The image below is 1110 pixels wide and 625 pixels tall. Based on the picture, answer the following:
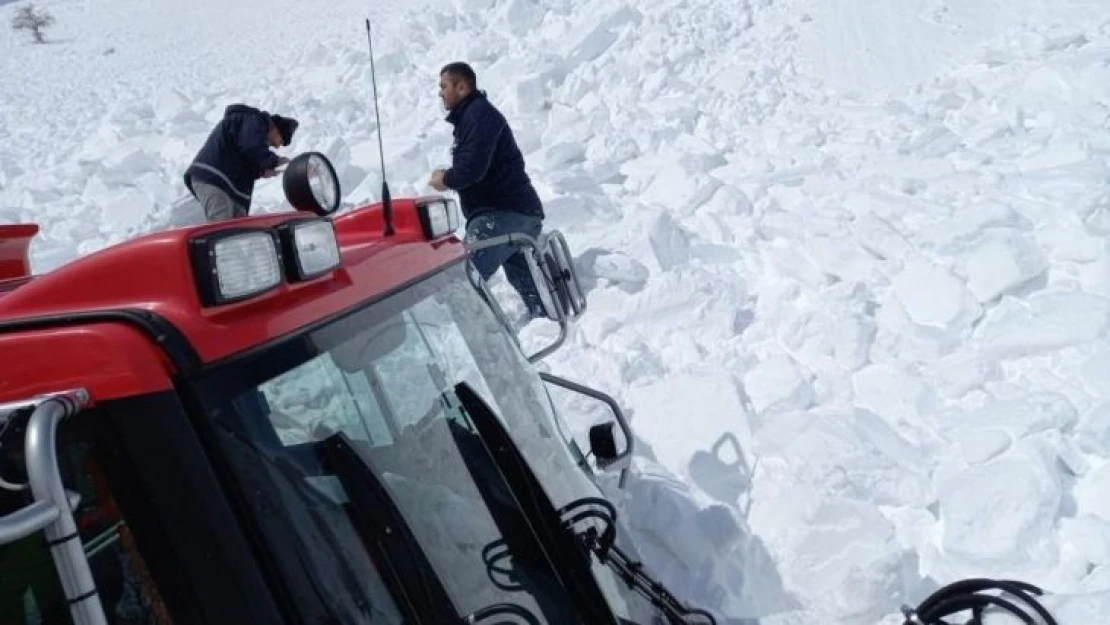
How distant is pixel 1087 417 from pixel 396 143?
279 inches

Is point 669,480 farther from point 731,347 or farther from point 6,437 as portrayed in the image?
point 6,437

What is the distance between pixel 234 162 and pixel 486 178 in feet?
5.14

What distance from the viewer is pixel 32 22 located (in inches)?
910

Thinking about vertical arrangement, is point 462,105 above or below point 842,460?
above

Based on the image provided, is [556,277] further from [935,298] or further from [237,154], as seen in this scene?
[237,154]

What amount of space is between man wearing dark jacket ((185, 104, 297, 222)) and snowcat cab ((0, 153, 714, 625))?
3613mm

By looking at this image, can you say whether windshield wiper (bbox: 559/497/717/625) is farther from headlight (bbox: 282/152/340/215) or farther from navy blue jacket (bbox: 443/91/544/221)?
navy blue jacket (bbox: 443/91/544/221)

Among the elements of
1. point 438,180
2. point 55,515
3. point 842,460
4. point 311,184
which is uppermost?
point 438,180

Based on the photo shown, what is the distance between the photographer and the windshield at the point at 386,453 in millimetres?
1354

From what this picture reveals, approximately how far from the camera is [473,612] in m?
1.53

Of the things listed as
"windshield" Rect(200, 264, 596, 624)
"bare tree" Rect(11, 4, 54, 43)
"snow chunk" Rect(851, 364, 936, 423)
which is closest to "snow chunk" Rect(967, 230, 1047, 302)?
"snow chunk" Rect(851, 364, 936, 423)

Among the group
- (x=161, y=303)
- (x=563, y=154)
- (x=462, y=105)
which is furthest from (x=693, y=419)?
(x=563, y=154)

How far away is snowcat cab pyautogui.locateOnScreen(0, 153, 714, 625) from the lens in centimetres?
124

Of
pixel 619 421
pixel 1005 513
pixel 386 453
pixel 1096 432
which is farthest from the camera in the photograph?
pixel 1096 432
